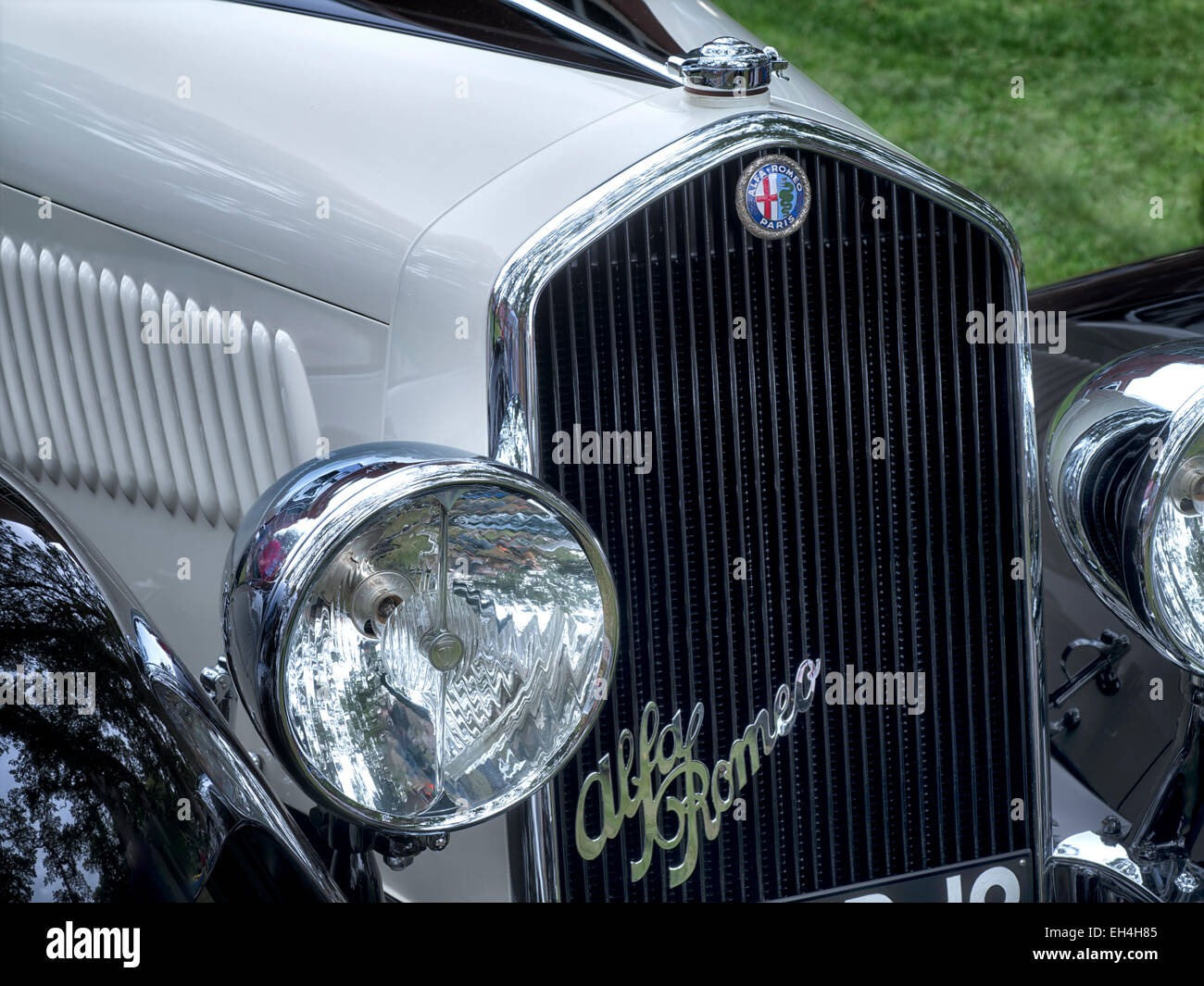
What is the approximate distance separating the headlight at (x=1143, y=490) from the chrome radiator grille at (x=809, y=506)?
0.11 metres

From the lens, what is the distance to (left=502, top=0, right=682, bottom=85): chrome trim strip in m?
2.00

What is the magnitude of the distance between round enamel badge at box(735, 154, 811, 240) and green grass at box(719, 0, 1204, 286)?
223 inches

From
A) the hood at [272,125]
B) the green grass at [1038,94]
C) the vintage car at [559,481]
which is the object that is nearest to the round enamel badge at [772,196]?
the vintage car at [559,481]

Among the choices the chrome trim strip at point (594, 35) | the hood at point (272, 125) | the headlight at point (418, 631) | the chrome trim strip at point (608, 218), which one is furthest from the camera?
the chrome trim strip at point (594, 35)

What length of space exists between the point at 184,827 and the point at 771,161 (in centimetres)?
100

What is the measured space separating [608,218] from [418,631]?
0.53 metres

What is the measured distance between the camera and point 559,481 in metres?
1.67

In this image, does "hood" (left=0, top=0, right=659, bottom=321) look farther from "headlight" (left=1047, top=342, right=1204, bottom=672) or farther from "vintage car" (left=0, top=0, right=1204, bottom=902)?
"headlight" (left=1047, top=342, right=1204, bottom=672)

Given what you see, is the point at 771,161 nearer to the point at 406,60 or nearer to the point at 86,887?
the point at 406,60

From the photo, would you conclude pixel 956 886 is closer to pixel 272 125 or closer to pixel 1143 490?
pixel 1143 490

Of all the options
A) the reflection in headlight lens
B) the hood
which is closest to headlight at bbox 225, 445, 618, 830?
the reflection in headlight lens

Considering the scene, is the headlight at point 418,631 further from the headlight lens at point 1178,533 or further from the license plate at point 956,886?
the headlight lens at point 1178,533

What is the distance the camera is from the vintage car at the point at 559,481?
56.6 inches

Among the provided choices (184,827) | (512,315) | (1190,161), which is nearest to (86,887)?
(184,827)
